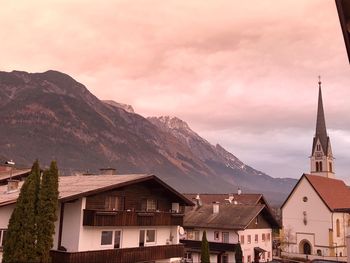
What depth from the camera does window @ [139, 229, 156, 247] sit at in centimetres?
3138

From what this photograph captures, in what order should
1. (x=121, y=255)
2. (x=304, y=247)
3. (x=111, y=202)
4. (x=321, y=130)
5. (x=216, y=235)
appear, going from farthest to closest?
(x=321, y=130), (x=304, y=247), (x=216, y=235), (x=111, y=202), (x=121, y=255)

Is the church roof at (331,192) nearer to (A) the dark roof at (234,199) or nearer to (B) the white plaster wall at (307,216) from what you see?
(B) the white plaster wall at (307,216)

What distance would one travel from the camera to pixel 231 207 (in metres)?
52.3

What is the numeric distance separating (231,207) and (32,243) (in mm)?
33551

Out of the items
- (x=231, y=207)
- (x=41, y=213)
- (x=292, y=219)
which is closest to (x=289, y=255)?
(x=292, y=219)

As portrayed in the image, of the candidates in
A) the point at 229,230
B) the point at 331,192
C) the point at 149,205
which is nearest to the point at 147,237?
the point at 149,205

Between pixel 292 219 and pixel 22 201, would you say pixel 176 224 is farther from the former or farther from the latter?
pixel 292 219

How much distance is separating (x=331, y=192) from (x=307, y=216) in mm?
6660

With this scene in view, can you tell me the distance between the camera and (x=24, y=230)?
22.4m

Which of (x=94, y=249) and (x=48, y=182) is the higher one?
(x=48, y=182)

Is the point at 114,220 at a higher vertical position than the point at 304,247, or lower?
higher

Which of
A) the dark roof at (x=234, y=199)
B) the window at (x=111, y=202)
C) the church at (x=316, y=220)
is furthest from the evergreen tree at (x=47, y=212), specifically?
the church at (x=316, y=220)

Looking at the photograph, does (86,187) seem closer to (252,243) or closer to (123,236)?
(123,236)

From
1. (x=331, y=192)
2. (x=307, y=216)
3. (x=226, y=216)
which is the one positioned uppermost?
(x=331, y=192)
